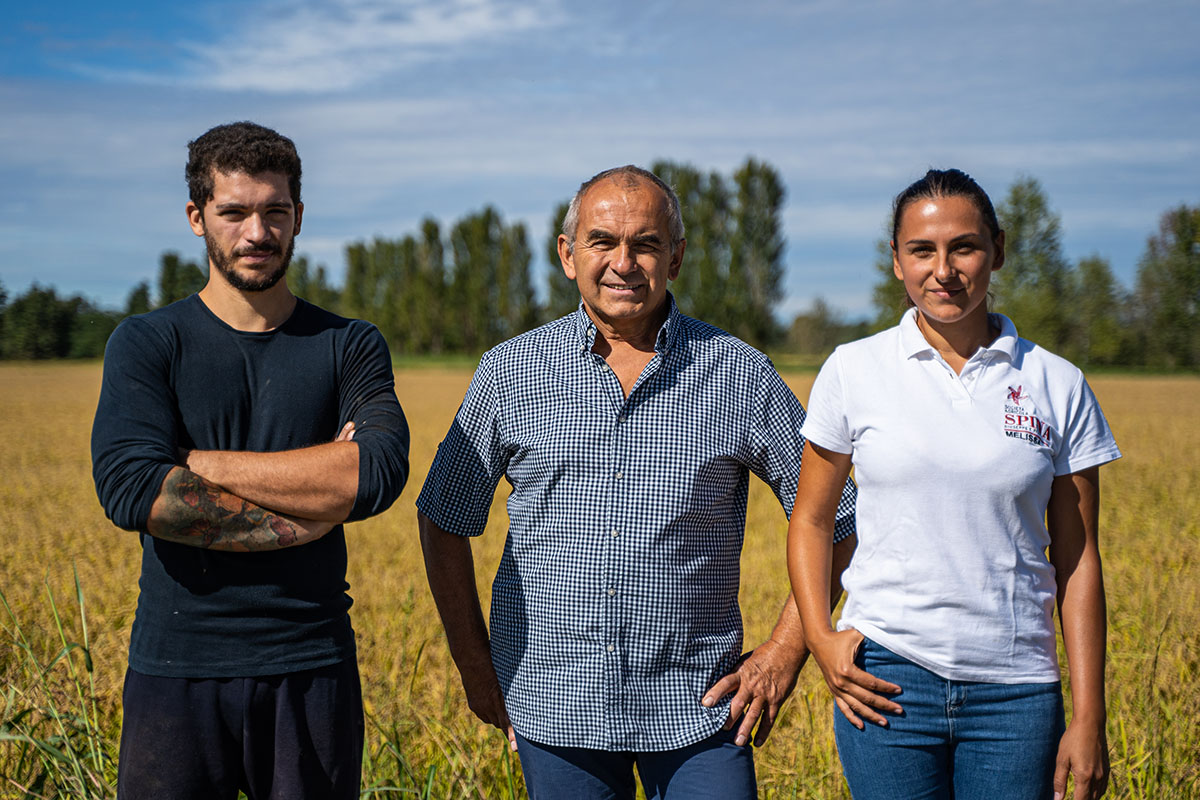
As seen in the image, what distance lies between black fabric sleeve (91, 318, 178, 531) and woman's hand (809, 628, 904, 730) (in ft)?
5.34

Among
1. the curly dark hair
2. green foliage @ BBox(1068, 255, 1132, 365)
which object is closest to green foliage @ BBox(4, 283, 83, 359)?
the curly dark hair

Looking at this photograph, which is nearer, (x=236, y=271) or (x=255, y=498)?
(x=255, y=498)

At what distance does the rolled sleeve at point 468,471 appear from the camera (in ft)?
8.73

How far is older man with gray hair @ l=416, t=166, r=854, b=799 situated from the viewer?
2434 millimetres

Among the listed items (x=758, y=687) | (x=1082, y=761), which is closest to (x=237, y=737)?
(x=758, y=687)

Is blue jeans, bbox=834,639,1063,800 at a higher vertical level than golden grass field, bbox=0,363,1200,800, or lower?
higher

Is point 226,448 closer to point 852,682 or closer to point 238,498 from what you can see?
point 238,498

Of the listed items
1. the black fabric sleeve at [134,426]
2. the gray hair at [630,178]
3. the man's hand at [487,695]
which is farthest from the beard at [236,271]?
the man's hand at [487,695]

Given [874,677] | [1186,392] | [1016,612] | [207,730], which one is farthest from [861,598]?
[1186,392]

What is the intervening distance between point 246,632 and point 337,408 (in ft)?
2.00

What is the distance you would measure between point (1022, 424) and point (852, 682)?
690 millimetres

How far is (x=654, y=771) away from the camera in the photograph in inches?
96.8

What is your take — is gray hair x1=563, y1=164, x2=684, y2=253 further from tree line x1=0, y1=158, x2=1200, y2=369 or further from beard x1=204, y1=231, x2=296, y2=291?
tree line x1=0, y1=158, x2=1200, y2=369

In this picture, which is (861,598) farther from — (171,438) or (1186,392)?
(1186,392)
